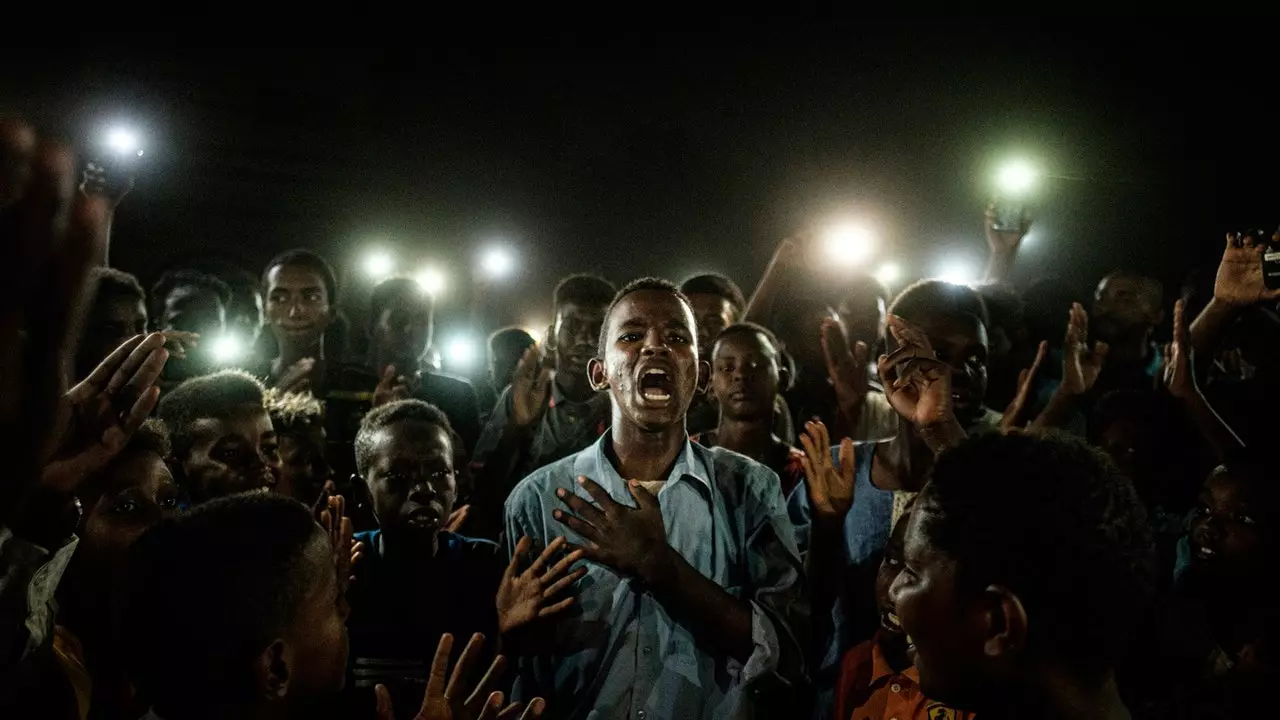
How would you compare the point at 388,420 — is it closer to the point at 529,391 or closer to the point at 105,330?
the point at 529,391

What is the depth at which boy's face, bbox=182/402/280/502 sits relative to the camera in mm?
3449

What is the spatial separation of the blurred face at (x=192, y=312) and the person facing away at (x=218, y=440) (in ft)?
5.53

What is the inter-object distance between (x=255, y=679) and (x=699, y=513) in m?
1.53

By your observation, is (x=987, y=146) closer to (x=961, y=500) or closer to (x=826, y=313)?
(x=826, y=313)

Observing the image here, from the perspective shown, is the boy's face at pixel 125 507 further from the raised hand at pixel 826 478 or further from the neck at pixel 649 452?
the raised hand at pixel 826 478

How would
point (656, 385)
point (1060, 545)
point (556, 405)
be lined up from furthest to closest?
point (556, 405) → point (656, 385) → point (1060, 545)

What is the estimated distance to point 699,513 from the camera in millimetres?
3027

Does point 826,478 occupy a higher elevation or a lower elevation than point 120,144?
lower

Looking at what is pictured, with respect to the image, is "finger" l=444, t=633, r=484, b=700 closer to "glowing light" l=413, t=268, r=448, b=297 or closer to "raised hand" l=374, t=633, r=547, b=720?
"raised hand" l=374, t=633, r=547, b=720

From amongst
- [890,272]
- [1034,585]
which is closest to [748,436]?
[1034,585]

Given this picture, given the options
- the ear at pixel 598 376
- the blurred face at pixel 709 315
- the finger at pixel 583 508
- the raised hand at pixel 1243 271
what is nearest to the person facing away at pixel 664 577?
the finger at pixel 583 508

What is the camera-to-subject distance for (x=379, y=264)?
2350 centimetres

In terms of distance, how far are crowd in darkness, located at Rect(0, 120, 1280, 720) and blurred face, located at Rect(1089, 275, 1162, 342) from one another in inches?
0.9

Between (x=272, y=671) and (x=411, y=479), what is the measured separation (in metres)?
1.53
